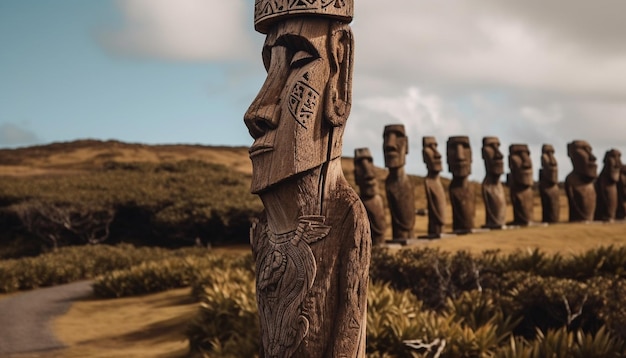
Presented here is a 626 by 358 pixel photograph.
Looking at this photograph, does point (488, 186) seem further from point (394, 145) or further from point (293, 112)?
point (293, 112)

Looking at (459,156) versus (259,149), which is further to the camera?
(459,156)

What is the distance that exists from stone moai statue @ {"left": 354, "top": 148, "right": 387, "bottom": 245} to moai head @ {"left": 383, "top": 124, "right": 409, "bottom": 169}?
1.52 feet

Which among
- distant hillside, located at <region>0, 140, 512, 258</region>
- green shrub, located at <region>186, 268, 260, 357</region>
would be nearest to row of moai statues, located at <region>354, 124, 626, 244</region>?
distant hillside, located at <region>0, 140, 512, 258</region>

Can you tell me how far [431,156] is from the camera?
1730 centimetres

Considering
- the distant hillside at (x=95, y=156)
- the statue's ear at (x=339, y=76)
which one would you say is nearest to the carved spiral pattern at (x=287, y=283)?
the statue's ear at (x=339, y=76)

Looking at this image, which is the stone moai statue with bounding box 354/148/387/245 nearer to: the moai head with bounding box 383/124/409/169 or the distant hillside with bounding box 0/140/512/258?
the moai head with bounding box 383/124/409/169

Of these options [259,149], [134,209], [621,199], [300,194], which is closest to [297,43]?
[259,149]

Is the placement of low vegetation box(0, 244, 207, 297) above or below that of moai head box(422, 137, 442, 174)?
below

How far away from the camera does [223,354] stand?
790cm

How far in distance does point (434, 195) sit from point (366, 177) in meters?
2.17

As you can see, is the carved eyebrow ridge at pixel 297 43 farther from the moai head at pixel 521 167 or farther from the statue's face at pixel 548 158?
the statue's face at pixel 548 158

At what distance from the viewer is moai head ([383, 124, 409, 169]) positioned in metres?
15.6

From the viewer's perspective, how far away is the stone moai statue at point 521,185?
18656mm

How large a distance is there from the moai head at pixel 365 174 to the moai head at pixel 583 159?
717 cm
